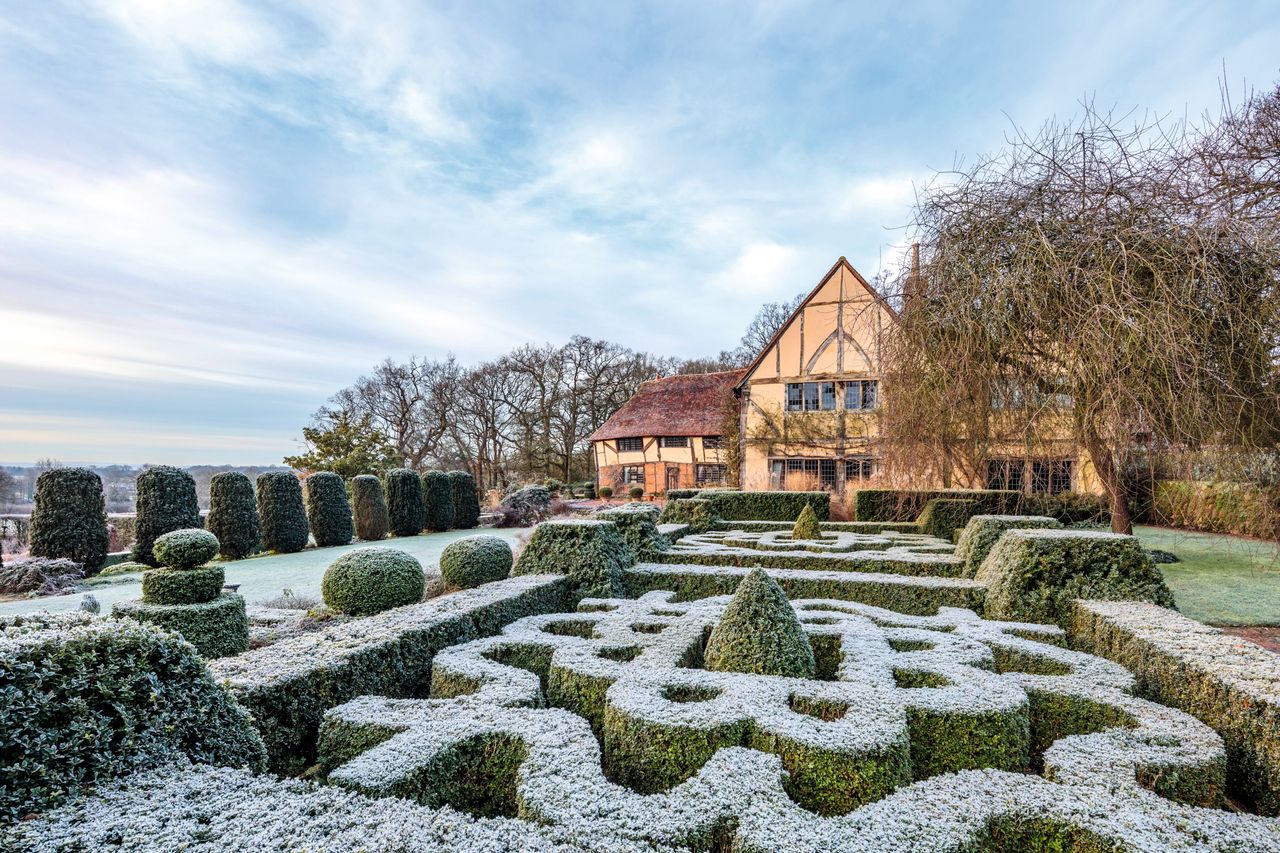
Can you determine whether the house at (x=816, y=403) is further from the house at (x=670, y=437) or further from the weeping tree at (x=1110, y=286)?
the weeping tree at (x=1110, y=286)

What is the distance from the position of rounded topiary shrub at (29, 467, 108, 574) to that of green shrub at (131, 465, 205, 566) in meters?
0.83

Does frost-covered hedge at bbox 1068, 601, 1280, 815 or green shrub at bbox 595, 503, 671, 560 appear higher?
green shrub at bbox 595, 503, 671, 560

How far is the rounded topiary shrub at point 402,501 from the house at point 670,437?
37.1 ft

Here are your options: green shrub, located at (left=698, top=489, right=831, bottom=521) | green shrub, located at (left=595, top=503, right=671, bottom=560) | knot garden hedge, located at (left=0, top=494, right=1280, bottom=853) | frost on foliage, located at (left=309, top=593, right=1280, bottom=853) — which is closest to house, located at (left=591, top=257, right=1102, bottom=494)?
green shrub, located at (left=698, top=489, right=831, bottom=521)

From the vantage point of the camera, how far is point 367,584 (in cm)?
843

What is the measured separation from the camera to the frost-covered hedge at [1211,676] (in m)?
3.40

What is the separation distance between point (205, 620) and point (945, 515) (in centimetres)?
1415

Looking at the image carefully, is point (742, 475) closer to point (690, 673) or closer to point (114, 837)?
Answer: point (690, 673)

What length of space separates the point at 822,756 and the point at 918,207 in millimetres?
7556

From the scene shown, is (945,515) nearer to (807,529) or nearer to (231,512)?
(807,529)

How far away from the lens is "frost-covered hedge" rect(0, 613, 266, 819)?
2439mm

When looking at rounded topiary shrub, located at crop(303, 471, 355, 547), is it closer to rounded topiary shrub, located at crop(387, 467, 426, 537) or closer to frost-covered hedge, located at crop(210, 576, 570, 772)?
rounded topiary shrub, located at crop(387, 467, 426, 537)

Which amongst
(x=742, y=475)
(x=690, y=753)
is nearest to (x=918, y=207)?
(x=690, y=753)

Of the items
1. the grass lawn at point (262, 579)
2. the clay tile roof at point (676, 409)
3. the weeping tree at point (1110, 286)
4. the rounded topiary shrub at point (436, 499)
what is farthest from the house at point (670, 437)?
the weeping tree at point (1110, 286)
